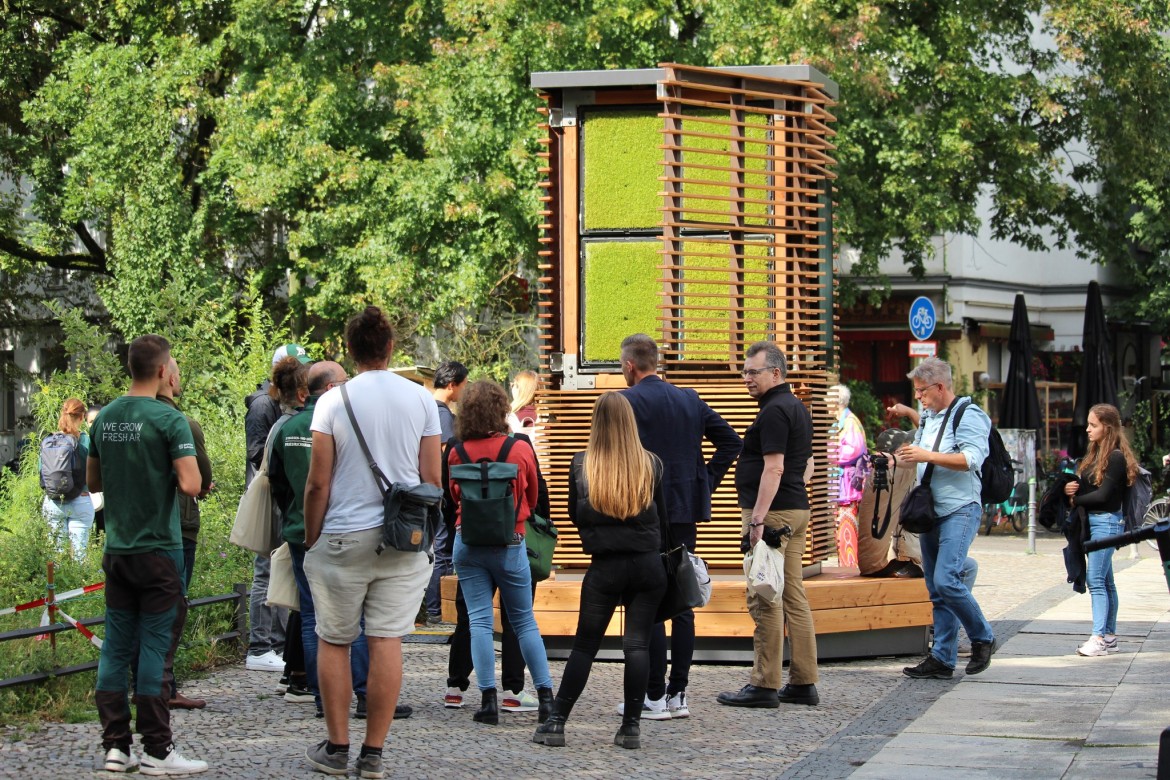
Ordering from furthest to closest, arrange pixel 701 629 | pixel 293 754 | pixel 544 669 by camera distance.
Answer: pixel 701 629, pixel 544 669, pixel 293 754

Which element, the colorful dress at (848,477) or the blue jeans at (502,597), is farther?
the colorful dress at (848,477)

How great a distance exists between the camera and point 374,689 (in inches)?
263

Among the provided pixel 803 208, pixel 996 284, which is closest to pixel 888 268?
pixel 996 284

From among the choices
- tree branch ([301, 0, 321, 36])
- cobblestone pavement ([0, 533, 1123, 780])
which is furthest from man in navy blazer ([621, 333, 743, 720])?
tree branch ([301, 0, 321, 36])

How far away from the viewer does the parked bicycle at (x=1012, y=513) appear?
2512 cm

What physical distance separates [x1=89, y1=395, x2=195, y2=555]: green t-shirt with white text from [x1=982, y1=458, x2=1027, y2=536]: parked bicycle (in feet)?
66.0

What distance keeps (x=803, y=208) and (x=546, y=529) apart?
3.92m

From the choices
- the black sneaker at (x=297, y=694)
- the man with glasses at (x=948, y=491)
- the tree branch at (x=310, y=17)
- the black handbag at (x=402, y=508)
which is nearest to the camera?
the black handbag at (x=402, y=508)

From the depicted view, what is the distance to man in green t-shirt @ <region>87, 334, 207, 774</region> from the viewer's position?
22.2 feet

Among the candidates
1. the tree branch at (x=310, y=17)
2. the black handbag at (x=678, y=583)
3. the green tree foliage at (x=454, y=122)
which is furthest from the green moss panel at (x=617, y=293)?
the tree branch at (x=310, y=17)

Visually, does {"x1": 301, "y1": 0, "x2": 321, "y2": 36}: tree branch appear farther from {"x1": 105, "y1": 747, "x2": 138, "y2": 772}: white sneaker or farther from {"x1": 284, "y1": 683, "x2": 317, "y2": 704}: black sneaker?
{"x1": 105, "y1": 747, "x2": 138, "y2": 772}: white sneaker

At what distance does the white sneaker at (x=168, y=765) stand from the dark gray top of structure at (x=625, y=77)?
5.85 m

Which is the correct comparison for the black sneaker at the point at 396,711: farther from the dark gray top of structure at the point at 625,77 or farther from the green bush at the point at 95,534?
the dark gray top of structure at the point at 625,77

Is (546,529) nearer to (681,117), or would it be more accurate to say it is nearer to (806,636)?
(806,636)
